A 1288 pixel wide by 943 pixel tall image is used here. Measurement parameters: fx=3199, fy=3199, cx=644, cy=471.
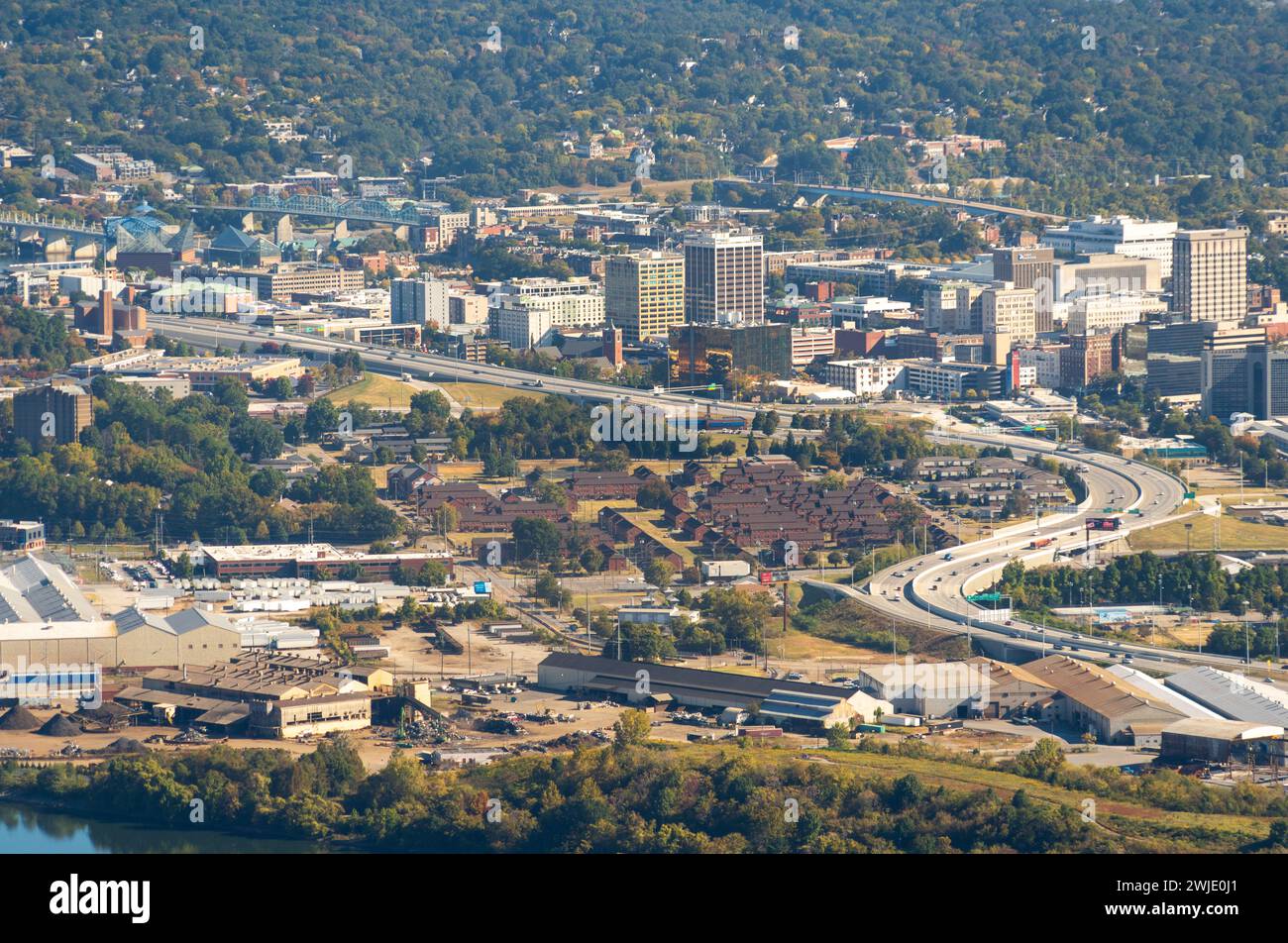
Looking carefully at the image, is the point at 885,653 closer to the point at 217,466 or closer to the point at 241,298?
the point at 217,466

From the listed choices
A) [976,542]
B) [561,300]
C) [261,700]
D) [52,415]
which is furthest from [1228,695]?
[561,300]

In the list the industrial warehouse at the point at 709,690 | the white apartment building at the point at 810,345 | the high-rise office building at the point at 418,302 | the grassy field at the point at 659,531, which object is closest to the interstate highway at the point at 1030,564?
the grassy field at the point at 659,531

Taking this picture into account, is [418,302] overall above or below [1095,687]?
above

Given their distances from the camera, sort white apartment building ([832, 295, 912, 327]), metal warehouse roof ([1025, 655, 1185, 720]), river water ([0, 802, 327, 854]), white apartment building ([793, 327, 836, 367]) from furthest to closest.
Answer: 1. white apartment building ([832, 295, 912, 327])
2. white apartment building ([793, 327, 836, 367])
3. metal warehouse roof ([1025, 655, 1185, 720])
4. river water ([0, 802, 327, 854])

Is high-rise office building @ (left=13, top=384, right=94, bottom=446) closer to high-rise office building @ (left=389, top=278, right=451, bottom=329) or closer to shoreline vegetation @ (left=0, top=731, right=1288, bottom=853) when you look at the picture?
high-rise office building @ (left=389, top=278, right=451, bottom=329)

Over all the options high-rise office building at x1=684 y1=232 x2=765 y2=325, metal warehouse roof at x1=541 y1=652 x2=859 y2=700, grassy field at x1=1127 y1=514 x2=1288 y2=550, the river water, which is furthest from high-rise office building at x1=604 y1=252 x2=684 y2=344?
the river water

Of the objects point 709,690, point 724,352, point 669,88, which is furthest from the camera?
point 669,88

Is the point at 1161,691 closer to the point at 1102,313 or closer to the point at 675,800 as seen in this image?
the point at 675,800
